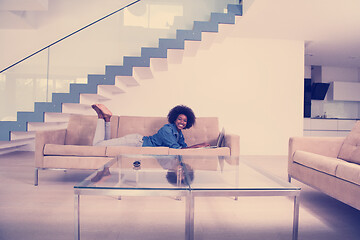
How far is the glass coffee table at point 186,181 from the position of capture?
1.31m

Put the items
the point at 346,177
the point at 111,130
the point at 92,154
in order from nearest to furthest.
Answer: the point at 346,177, the point at 92,154, the point at 111,130

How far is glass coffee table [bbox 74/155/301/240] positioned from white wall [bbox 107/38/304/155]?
294cm

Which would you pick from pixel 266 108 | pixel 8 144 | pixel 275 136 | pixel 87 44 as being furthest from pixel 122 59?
pixel 275 136

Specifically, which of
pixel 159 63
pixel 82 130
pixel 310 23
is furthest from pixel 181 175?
pixel 310 23

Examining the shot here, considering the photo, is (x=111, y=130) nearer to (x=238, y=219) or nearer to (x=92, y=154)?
(x=92, y=154)

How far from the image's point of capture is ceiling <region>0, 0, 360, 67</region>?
3742 mm

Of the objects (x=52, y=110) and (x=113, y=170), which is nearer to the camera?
(x=113, y=170)

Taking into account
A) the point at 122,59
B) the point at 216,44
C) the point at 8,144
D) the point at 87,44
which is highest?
the point at 216,44

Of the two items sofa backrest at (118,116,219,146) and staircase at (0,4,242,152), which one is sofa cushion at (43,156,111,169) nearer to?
sofa backrest at (118,116,219,146)

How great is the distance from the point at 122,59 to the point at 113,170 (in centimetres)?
278

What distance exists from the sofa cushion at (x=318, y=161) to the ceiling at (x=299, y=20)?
2.42 m

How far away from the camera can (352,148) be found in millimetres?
2373

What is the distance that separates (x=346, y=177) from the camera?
174 centimetres

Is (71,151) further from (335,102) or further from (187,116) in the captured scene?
(335,102)
